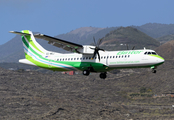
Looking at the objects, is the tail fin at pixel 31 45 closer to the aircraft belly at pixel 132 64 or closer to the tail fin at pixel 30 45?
the tail fin at pixel 30 45

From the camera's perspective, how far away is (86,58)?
5475 cm

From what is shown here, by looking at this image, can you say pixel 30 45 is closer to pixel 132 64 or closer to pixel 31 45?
pixel 31 45

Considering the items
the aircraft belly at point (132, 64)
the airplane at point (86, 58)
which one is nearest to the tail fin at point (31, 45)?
the airplane at point (86, 58)

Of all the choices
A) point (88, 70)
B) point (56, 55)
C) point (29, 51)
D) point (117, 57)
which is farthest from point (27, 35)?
point (117, 57)

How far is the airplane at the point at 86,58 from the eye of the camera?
5038cm

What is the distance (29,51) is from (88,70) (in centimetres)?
1351

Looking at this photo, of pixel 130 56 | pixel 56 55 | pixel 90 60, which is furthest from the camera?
pixel 56 55

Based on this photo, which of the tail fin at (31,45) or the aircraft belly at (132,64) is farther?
the tail fin at (31,45)

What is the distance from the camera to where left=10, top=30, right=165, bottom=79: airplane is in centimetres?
5038

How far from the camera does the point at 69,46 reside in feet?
177

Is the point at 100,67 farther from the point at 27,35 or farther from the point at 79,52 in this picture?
the point at 27,35

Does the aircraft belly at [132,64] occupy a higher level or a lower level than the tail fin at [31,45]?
lower

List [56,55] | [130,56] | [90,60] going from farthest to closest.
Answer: [56,55] → [90,60] → [130,56]

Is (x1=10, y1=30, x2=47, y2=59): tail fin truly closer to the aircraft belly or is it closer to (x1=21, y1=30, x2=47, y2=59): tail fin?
(x1=21, y1=30, x2=47, y2=59): tail fin
